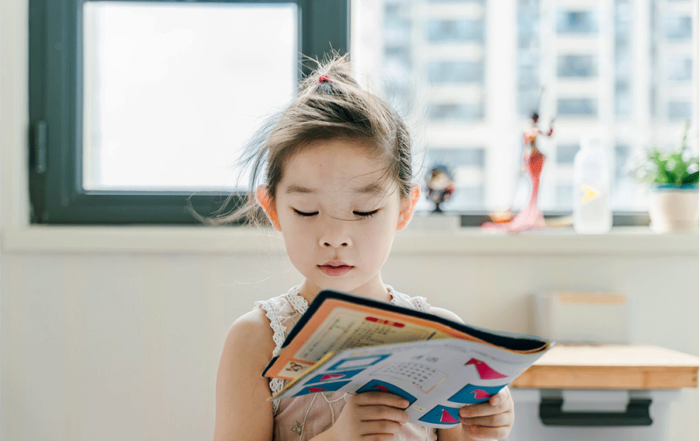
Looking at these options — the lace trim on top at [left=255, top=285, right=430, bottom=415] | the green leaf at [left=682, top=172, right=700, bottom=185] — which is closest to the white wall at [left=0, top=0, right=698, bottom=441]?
the green leaf at [left=682, top=172, right=700, bottom=185]

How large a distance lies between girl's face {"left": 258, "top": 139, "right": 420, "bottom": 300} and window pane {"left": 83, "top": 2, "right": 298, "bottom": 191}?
0.79m

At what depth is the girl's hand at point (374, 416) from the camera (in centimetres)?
58

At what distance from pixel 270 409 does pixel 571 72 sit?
1.32 meters

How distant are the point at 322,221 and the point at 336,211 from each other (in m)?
0.02

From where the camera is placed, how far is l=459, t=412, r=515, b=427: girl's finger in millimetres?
627

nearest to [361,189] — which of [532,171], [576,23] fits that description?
[532,171]

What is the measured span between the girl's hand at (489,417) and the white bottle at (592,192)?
81 centimetres

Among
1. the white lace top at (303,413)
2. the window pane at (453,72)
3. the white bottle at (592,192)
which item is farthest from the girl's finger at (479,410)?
the window pane at (453,72)

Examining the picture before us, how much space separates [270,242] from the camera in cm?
126

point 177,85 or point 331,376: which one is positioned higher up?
point 177,85

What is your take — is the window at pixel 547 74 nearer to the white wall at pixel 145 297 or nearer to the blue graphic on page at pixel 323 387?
the white wall at pixel 145 297

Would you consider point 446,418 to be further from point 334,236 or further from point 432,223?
point 432,223

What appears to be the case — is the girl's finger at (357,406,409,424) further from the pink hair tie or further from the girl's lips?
the pink hair tie

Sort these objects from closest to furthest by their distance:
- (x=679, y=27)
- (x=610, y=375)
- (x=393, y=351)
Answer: (x=393, y=351) < (x=610, y=375) < (x=679, y=27)
